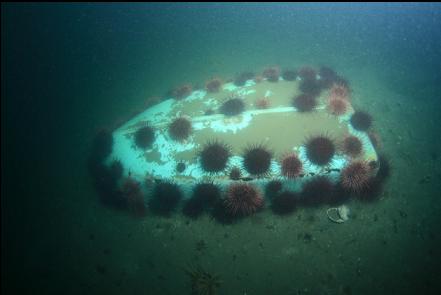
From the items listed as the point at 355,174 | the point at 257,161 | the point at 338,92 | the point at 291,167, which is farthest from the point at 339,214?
the point at 338,92

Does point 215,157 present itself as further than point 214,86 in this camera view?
No

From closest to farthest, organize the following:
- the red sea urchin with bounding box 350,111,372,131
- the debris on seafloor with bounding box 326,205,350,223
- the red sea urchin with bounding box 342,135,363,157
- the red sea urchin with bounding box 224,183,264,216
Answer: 1. the red sea urchin with bounding box 224,183,264,216
2. the red sea urchin with bounding box 342,135,363,157
3. the debris on seafloor with bounding box 326,205,350,223
4. the red sea urchin with bounding box 350,111,372,131

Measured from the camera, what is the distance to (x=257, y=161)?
6.37 m

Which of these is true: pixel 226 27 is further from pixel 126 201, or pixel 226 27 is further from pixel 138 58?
pixel 126 201

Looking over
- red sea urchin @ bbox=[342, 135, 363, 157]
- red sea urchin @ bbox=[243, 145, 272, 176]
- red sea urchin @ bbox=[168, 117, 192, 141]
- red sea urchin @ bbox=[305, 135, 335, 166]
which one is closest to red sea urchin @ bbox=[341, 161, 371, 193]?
red sea urchin @ bbox=[342, 135, 363, 157]

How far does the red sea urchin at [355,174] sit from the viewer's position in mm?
6129

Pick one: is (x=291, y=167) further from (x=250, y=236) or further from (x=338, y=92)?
(x=338, y=92)


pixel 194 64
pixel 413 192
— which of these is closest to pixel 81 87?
pixel 194 64

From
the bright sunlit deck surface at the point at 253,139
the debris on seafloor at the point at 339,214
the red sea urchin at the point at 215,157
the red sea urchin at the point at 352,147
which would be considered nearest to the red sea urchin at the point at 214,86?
the bright sunlit deck surface at the point at 253,139

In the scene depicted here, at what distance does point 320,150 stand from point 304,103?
1703 mm

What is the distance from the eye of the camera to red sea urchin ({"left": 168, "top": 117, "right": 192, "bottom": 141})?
7461 mm

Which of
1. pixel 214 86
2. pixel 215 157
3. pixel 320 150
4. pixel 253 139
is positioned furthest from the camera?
pixel 214 86

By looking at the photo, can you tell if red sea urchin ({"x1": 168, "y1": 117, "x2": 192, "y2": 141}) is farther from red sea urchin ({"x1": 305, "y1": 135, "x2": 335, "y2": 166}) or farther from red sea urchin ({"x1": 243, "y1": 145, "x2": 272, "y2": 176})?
red sea urchin ({"x1": 305, "y1": 135, "x2": 335, "y2": 166})

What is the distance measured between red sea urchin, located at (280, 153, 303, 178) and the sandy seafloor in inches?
50.0
